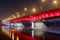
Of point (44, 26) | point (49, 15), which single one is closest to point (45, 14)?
point (49, 15)

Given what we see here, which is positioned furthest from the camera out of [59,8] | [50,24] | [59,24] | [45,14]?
[50,24]

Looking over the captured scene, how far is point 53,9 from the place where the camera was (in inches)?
910

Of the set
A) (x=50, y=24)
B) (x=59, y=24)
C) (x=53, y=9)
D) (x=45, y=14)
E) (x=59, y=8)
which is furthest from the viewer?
(x=50, y=24)

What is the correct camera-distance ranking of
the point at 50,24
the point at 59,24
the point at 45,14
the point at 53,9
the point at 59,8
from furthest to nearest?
the point at 50,24 → the point at 59,24 → the point at 45,14 → the point at 53,9 → the point at 59,8

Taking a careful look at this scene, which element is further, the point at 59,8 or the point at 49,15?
the point at 49,15

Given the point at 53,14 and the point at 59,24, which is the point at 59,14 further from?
the point at 59,24

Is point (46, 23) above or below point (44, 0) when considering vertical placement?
below

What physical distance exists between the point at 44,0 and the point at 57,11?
6323 millimetres

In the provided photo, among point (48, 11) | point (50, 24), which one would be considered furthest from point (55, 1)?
point (50, 24)

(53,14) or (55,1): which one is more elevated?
(55,1)

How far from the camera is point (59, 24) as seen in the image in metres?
44.2

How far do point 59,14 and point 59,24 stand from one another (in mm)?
22348

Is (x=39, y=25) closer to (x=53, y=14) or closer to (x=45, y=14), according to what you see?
(x=45, y=14)

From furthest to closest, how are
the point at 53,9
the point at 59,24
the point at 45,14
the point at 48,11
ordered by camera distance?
the point at 59,24 < the point at 45,14 < the point at 48,11 < the point at 53,9
